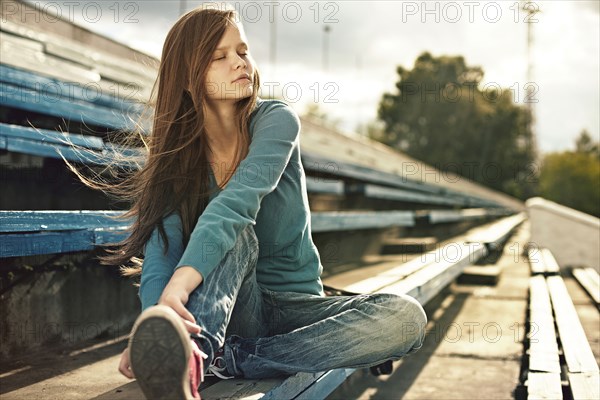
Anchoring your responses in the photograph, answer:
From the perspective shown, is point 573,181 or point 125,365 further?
point 573,181

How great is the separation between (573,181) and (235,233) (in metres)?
16.4

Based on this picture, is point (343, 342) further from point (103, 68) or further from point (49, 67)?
point (103, 68)

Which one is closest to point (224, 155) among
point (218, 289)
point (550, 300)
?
point (218, 289)

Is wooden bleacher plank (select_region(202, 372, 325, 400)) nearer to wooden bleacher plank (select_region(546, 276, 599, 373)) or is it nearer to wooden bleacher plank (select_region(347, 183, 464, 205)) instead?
wooden bleacher plank (select_region(546, 276, 599, 373))

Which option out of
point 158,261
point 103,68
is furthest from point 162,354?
point 103,68

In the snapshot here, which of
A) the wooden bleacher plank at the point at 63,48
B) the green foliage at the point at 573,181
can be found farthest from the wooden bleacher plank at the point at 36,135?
the green foliage at the point at 573,181

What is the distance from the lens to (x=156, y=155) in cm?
155

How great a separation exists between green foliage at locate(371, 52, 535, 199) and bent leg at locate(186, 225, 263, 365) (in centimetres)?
2821

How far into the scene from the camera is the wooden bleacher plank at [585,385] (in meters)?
1.73

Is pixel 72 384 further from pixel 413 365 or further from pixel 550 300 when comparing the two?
pixel 550 300

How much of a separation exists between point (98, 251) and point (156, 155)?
85 centimetres

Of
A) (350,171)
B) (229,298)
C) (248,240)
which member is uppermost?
(350,171)

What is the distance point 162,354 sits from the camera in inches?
40.5

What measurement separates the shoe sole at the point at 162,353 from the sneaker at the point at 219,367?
0.94ft
